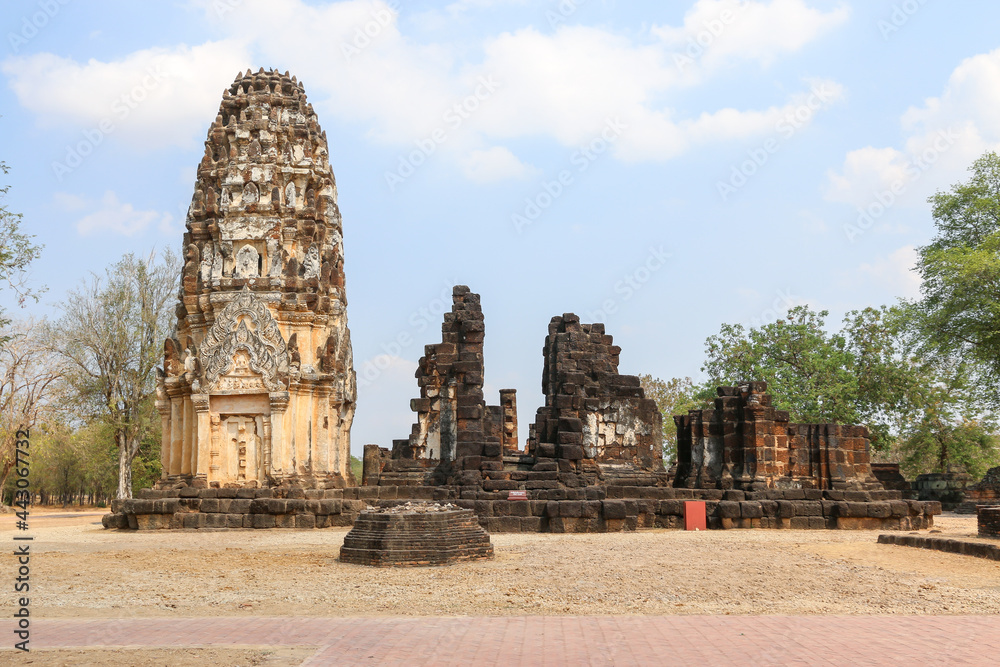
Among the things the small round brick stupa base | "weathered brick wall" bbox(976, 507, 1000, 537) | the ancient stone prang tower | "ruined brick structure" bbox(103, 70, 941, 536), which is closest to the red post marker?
"ruined brick structure" bbox(103, 70, 941, 536)

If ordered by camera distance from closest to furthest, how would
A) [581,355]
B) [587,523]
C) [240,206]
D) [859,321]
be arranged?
[587,523] < [240,206] < [581,355] < [859,321]

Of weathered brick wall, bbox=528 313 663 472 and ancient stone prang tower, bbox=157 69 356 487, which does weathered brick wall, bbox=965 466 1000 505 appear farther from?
ancient stone prang tower, bbox=157 69 356 487

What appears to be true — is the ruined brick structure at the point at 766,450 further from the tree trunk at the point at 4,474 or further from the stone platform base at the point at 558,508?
the tree trunk at the point at 4,474

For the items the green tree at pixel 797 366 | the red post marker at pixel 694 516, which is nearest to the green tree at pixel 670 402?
the green tree at pixel 797 366

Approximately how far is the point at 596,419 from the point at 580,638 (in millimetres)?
15434

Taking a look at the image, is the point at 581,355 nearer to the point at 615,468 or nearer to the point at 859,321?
the point at 615,468

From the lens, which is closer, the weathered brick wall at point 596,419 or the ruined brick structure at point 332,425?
the ruined brick structure at point 332,425

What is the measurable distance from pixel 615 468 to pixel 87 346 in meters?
23.1

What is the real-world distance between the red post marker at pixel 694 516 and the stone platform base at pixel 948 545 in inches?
159

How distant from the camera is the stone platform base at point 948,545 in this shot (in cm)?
1210

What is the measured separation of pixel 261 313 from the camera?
20828mm

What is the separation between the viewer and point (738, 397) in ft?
66.9

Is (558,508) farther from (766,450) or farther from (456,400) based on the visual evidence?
(766,450)

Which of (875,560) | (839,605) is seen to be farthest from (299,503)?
(839,605)
